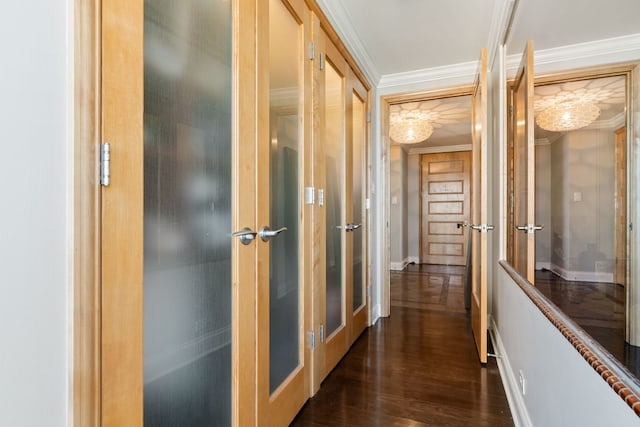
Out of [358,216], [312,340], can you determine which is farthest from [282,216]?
[358,216]

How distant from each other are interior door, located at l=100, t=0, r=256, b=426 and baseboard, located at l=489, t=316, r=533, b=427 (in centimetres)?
128

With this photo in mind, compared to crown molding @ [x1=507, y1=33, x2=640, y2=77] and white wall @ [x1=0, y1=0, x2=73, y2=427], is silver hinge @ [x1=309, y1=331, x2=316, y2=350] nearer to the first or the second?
white wall @ [x1=0, y1=0, x2=73, y2=427]

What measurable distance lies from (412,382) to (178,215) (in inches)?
73.0

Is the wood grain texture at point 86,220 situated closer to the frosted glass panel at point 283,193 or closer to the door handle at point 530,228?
the frosted glass panel at point 283,193

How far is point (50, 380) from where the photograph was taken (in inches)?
26.0

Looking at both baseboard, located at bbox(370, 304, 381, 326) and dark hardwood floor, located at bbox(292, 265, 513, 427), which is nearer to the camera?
dark hardwood floor, located at bbox(292, 265, 513, 427)

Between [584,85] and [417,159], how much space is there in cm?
592

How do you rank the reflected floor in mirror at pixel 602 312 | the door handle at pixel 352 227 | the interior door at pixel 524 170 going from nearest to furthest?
the reflected floor in mirror at pixel 602 312 → the interior door at pixel 524 170 → the door handle at pixel 352 227

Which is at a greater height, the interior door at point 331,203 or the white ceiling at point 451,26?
the white ceiling at point 451,26

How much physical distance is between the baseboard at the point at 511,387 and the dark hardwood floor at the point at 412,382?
1.7 inches

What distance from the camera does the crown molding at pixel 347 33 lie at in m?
2.12

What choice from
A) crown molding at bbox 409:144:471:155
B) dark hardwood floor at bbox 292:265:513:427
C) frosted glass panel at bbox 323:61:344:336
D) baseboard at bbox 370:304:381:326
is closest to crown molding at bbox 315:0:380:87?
frosted glass panel at bbox 323:61:344:336

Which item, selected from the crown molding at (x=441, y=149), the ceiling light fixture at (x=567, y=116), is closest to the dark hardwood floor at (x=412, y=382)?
the ceiling light fixture at (x=567, y=116)

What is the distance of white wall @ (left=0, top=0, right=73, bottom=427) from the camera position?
60cm
